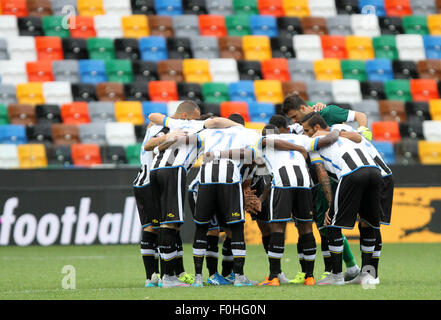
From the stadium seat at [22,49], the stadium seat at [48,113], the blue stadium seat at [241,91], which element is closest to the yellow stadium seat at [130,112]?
the stadium seat at [48,113]

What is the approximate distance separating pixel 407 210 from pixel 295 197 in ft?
21.3

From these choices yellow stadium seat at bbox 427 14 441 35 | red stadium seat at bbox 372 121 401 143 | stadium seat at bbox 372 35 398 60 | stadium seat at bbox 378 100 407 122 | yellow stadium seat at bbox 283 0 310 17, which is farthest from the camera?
yellow stadium seat at bbox 283 0 310 17

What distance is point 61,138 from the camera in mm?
15289

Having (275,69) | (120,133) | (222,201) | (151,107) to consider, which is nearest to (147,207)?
(222,201)

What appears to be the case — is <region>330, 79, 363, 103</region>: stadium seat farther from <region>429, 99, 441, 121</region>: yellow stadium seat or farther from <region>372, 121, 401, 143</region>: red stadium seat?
<region>429, 99, 441, 121</region>: yellow stadium seat

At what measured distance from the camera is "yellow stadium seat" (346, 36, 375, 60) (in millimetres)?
18359

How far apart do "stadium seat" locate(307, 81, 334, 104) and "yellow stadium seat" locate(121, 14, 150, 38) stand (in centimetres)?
370

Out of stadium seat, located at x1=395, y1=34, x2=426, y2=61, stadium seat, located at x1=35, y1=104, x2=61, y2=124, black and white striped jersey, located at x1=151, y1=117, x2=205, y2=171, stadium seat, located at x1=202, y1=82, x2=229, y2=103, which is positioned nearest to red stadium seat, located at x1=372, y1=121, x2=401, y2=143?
stadium seat, located at x1=395, y1=34, x2=426, y2=61

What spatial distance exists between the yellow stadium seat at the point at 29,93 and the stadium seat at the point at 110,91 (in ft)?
3.64

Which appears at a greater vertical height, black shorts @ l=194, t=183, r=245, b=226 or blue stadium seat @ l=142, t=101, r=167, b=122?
black shorts @ l=194, t=183, r=245, b=226

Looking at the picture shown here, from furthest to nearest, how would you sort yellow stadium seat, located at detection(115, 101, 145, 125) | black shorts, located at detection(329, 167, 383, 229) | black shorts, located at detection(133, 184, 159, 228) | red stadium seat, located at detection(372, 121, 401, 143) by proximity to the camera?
yellow stadium seat, located at detection(115, 101, 145, 125) → red stadium seat, located at detection(372, 121, 401, 143) → black shorts, located at detection(133, 184, 159, 228) → black shorts, located at detection(329, 167, 383, 229)

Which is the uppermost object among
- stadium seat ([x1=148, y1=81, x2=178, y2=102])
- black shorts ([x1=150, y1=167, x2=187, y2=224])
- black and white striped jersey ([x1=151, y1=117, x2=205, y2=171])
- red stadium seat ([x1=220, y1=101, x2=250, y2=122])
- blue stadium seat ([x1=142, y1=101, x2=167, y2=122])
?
black and white striped jersey ([x1=151, y1=117, x2=205, y2=171])

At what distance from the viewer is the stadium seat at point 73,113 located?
16047mm
